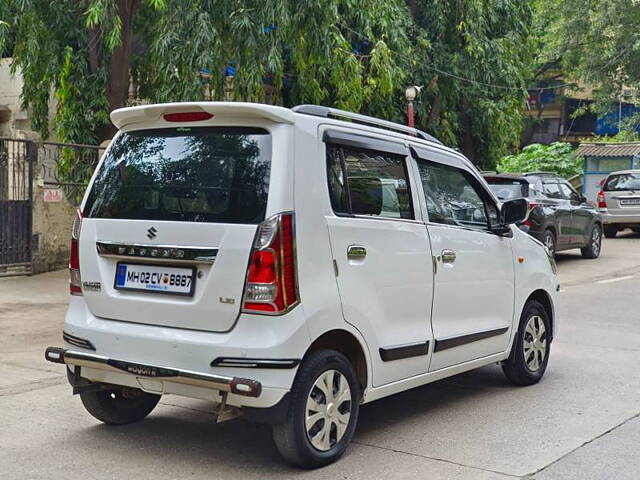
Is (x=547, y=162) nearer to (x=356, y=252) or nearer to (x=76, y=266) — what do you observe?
(x=356, y=252)

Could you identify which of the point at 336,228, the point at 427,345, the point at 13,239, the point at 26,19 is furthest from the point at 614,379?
the point at 26,19

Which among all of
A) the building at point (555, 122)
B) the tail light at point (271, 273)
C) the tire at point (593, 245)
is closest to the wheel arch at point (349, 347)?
the tail light at point (271, 273)

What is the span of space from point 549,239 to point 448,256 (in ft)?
35.3

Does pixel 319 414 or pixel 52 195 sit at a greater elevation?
pixel 52 195

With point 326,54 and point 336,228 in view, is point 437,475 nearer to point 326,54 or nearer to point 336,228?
point 336,228

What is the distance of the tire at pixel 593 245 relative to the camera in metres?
17.6

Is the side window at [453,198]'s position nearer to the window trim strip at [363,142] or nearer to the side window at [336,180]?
the window trim strip at [363,142]

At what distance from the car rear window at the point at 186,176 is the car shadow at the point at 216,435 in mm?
1408

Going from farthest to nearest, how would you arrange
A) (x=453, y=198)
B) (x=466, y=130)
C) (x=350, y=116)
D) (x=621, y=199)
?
(x=466, y=130)
(x=621, y=199)
(x=453, y=198)
(x=350, y=116)

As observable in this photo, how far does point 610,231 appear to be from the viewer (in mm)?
22953

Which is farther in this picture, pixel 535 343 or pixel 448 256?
pixel 535 343

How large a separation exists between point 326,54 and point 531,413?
8.89m

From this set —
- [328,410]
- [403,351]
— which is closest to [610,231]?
[403,351]

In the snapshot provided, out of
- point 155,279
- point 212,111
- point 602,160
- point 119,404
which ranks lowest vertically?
point 119,404
